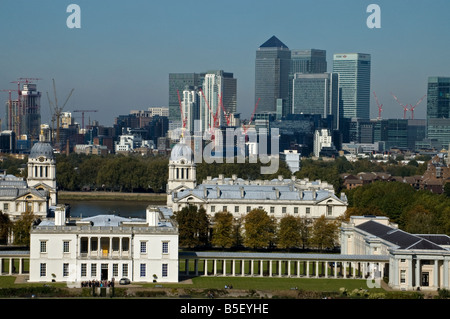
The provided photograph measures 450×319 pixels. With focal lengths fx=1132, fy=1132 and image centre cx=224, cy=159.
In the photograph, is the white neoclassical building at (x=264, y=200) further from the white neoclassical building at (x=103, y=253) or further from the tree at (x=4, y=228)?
the white neoclassical building at (x=103, y=253)

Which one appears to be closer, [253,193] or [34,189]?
[34,189]

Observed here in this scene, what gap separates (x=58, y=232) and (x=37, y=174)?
26351 millimetres

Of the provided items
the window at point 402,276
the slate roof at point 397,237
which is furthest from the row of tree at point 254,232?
the window at point 402,276

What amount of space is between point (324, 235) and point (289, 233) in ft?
6.62

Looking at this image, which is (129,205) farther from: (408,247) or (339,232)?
(408,247)

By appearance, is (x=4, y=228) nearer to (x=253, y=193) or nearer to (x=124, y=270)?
(x=124, y=270)

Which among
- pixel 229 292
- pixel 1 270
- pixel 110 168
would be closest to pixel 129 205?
pixel 110 168

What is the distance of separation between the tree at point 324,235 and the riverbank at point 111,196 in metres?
40.8

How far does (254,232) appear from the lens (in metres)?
62.3


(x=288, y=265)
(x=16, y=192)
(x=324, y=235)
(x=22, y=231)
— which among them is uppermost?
(x=16, y=192)

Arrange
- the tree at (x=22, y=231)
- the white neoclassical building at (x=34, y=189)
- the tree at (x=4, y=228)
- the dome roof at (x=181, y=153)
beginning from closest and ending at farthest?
the tree at (x=22, y=231)
the tree at (x=4, y=228)
the white neoclassical building at (x=34, y=189)
the dome roof at (x=181, y=153)

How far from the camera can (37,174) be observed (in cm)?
7431

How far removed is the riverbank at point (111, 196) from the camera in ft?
345

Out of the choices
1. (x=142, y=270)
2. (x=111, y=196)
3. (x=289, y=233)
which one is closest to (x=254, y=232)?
(x=289, y=233)
